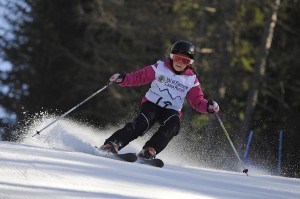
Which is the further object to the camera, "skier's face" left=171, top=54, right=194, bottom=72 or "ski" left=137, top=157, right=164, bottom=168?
"skier's face" left=171, top=54, right=194, bottom=72

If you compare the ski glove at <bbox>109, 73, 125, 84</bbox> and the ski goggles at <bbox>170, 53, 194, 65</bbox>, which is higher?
the ski goggles at <bbox>170, 53, 194, 65</bbox>

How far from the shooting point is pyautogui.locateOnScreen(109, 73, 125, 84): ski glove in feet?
23.3

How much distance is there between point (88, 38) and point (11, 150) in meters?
21.4

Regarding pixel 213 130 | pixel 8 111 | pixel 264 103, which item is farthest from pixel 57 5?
pixel 213 130

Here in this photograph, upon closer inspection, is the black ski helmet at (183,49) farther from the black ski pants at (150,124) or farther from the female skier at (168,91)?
the black ski pants at (150,124)

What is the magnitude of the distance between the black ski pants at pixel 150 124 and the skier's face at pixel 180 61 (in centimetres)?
53

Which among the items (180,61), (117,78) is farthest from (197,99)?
(117,78)

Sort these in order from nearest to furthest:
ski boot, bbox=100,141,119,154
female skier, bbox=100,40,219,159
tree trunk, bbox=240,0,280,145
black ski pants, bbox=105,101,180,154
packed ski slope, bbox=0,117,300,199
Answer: packed ski slope, bbox=0,117,300,199, ski boot, bbox=100,141,119,154, black ski pants, bbox=105,101,180,154, female skier, bbox=100,40,219,159, tree trunk, bbox=240,0,280,145

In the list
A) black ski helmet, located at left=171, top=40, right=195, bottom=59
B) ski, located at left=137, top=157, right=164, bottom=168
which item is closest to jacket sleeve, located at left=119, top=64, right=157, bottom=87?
black ski helmet, located at left=171, top=40, right=195, bottom=59

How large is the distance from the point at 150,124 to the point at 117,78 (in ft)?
2.12

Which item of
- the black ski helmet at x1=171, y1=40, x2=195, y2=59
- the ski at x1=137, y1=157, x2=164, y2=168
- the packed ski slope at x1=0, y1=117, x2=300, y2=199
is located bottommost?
the ski at x1=137, y1=157, x2=164, y2=168

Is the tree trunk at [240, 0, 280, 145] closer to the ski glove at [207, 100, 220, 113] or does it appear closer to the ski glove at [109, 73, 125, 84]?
the ski glove at [207, 100, 220, 113]

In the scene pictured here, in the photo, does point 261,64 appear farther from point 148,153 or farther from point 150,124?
point 148,153

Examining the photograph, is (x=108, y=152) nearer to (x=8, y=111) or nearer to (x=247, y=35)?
(x=247, y=35)
